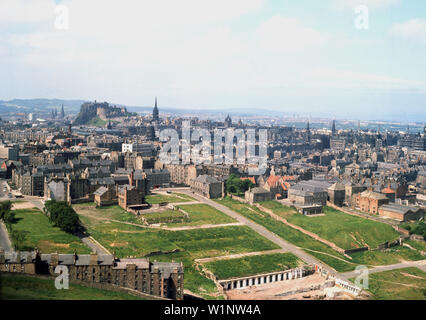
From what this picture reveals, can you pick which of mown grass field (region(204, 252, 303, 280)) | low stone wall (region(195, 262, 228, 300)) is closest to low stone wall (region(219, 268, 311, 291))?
low stone wall (region(195, 262, 228, 300))

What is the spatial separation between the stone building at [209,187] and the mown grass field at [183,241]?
24785mm

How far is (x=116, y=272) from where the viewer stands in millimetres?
51188

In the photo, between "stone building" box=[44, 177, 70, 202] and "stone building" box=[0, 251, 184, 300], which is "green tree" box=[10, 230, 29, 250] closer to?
"stone building" box=[0, 251, 184, 300]

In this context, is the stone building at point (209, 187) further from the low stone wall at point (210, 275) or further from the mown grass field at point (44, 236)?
the low stone wall at point (210, 275)

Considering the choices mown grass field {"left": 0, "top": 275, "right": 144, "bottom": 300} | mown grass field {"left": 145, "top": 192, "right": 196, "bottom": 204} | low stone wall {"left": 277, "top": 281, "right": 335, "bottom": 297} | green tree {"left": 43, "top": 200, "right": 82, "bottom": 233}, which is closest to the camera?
mown grass field {"left": 0, "top": 275, "right": 144, "bottom": 300}

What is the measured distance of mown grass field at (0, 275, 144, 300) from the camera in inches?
1571

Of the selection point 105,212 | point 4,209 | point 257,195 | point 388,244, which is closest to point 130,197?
point 105,212

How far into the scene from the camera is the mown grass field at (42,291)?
39906 mm

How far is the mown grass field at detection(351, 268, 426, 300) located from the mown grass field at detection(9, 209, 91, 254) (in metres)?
40.0

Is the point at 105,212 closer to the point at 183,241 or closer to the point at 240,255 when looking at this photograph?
the point at 183,241

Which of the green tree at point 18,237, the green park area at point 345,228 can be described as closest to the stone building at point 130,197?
the green tree at point 18,237

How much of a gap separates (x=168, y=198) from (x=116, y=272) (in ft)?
166
